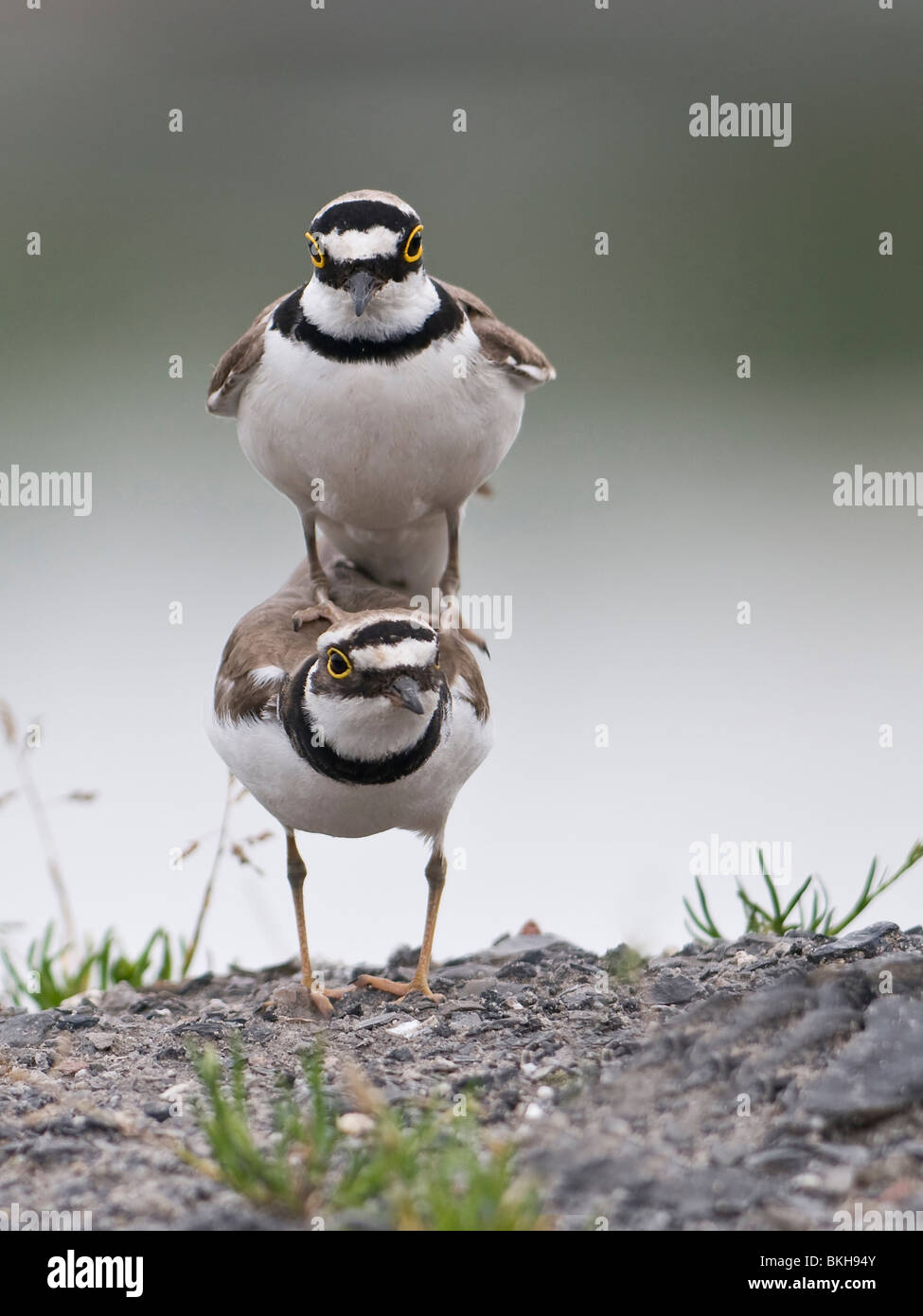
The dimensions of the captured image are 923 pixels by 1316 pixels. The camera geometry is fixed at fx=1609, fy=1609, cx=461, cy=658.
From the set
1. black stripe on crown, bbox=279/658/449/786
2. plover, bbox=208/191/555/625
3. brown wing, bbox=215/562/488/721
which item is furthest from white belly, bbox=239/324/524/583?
black stripe on crown, bbox=279/658/449/786

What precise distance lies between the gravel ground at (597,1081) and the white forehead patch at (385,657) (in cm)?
108

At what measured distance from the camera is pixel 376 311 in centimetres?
508

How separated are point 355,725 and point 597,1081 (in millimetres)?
1392

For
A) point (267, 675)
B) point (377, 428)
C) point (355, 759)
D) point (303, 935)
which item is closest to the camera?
point (355, 759)

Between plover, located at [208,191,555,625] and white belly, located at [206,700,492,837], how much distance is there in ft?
2.07

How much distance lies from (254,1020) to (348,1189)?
202cm

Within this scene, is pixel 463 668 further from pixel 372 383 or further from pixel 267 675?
pixel 372 383

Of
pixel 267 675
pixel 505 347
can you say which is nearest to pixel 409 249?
pixel 505 347

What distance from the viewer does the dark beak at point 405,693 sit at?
15.2 feet

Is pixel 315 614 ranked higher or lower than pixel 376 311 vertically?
lower

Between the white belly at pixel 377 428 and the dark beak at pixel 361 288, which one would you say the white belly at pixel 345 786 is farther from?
the dark beak at pixel 361 288

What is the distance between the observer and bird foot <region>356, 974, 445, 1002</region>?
531cm
